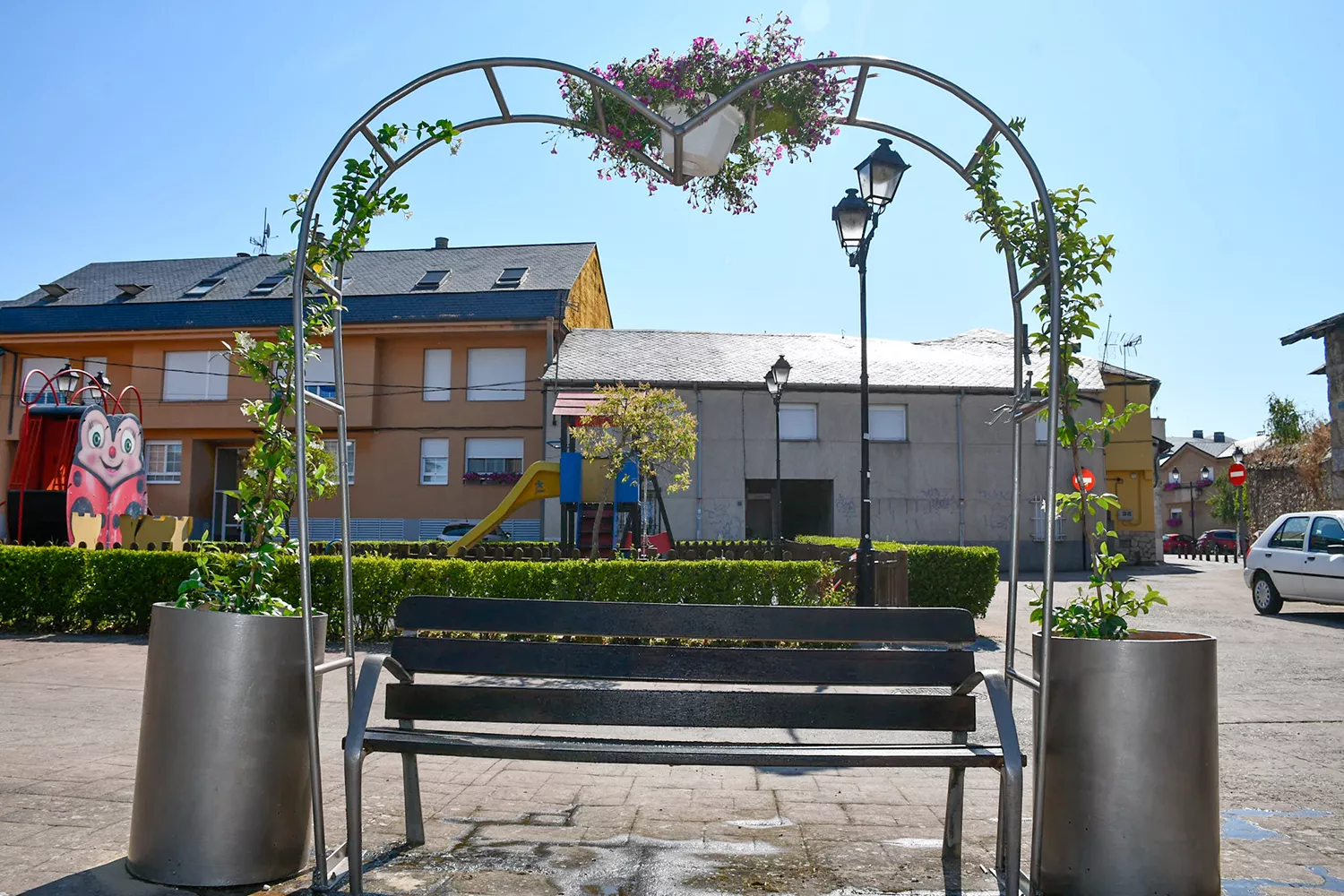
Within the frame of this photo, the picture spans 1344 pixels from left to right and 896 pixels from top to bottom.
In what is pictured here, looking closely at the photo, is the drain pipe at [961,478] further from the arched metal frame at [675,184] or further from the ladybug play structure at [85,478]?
the arched metal frame at [675,184]

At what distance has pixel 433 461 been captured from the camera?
29906 millimetres

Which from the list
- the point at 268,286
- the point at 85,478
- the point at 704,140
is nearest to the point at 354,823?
the point at 704,140

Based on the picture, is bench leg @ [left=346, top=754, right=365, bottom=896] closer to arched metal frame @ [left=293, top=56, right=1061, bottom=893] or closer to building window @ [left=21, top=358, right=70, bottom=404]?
arched metal frame @ [left=293, top=56, right=1061, bottom=893]

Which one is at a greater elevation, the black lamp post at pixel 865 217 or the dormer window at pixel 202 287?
the dormer window at pixel 202 287

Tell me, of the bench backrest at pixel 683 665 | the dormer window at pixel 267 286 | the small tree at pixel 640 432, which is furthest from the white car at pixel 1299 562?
the dormer window at pixel 267 286

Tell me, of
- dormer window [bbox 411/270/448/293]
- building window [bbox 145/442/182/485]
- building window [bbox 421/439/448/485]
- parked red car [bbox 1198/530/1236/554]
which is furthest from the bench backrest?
parked red car [bbox 1198/530/1236/554]

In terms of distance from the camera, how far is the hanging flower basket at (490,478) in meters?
28.8

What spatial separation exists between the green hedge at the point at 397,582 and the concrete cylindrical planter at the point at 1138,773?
7057 mm

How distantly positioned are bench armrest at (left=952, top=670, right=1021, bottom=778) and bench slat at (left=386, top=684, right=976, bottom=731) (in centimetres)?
17

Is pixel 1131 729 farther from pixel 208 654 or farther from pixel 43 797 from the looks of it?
pixel 43 797

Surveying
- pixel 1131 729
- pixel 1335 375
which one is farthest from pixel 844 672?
pixel 1335 375

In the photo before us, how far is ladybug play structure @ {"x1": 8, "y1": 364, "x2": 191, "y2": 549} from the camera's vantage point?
55.6ft

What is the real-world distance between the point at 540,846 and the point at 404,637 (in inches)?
37.3

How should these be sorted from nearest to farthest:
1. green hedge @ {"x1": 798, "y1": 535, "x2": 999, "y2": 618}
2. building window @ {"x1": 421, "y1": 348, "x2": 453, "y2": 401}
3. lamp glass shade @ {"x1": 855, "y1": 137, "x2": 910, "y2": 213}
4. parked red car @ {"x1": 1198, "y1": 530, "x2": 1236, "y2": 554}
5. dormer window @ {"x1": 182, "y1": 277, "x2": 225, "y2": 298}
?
lamp glass shade @ {"x1": 855, "y1": 137, "x2": 910, "y2": 213} < green hedge @ {"x1": 798, "y1": 535, "x2": 999, "y2": 618} < building window @ {"x1": 421, "y1": 348, "x2": 453, "y2": 401} < dormer window @ {"x1": 182, "y1": 277, "x2": 225, "y2": 298} < parked red car @ {"x1": 1198, "y1": 530, "x2": 1236, "y2": 554}
